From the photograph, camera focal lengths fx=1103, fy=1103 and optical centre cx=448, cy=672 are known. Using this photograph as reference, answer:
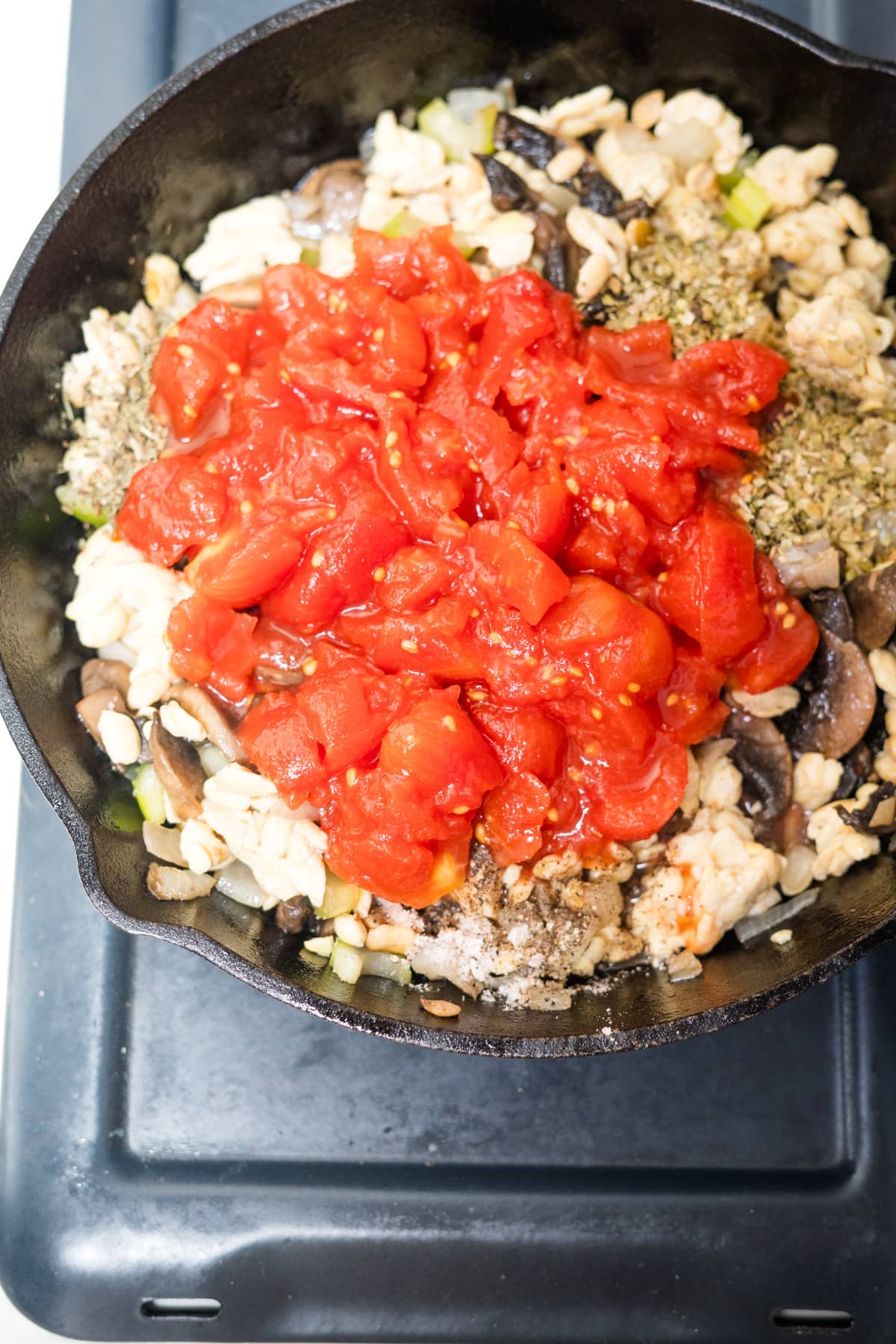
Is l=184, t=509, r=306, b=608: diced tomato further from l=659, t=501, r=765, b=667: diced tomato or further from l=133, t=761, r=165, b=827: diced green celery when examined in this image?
l=659, t=501, r=765, b=667: diced tomato

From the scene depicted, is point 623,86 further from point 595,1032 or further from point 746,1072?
point 746,1072

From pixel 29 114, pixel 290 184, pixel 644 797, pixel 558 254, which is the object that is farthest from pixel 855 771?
pixel 29 114

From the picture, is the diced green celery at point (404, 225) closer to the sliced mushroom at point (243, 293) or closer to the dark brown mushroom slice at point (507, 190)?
the dark brown mushroom slice at point (507, 190)

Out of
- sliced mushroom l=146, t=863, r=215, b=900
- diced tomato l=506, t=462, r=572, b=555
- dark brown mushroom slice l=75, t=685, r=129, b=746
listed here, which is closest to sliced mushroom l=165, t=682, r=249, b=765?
dark brown mushroom slice l=75, t=685, r=129, b=746

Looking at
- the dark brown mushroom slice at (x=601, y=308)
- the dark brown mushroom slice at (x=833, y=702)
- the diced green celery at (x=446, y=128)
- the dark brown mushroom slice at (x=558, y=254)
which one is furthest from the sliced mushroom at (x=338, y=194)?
the dark brown mushroom slice at (x=833, y=702)

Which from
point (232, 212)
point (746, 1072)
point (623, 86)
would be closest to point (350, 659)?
point (232, 212)

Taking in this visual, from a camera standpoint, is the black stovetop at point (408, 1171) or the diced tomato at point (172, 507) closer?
the diced tomato at point (172, 507)
